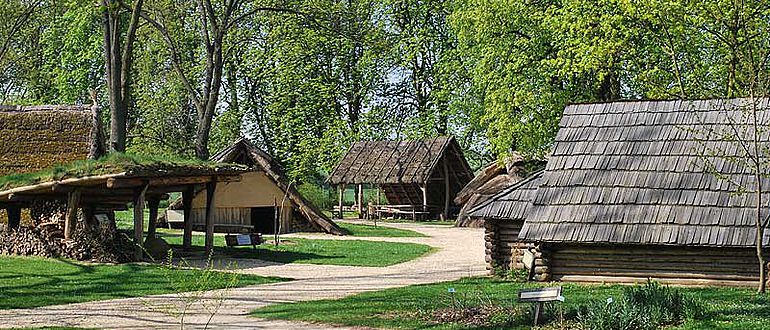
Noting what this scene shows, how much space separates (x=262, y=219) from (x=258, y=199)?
1.88 metres

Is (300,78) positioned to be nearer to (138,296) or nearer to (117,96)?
(117,96)

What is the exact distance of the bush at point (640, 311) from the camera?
12.4 metres

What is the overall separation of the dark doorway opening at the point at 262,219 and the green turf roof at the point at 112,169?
13.3m

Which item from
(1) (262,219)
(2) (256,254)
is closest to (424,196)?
(1) (262,219)

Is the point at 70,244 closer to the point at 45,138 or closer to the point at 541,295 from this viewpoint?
the point at 45,138

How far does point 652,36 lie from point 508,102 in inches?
204

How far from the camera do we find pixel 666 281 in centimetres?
1895

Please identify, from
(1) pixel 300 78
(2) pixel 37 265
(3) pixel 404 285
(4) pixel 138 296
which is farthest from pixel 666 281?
(1) pixel 300 78

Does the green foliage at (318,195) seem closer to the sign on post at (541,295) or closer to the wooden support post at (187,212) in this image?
the wooden support post at (187,212)

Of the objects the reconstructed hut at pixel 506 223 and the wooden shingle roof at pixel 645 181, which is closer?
the wooden shingle roof at pixel 645 181

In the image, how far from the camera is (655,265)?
62.6ft

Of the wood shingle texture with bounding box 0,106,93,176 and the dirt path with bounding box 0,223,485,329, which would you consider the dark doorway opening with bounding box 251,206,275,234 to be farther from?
the wood shingle texture with bounding box 0,106,93,176

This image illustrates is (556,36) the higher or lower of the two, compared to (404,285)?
higher

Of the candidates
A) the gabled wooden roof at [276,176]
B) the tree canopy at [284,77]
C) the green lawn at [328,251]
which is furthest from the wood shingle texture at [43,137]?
the tree canopy at [284,77]
